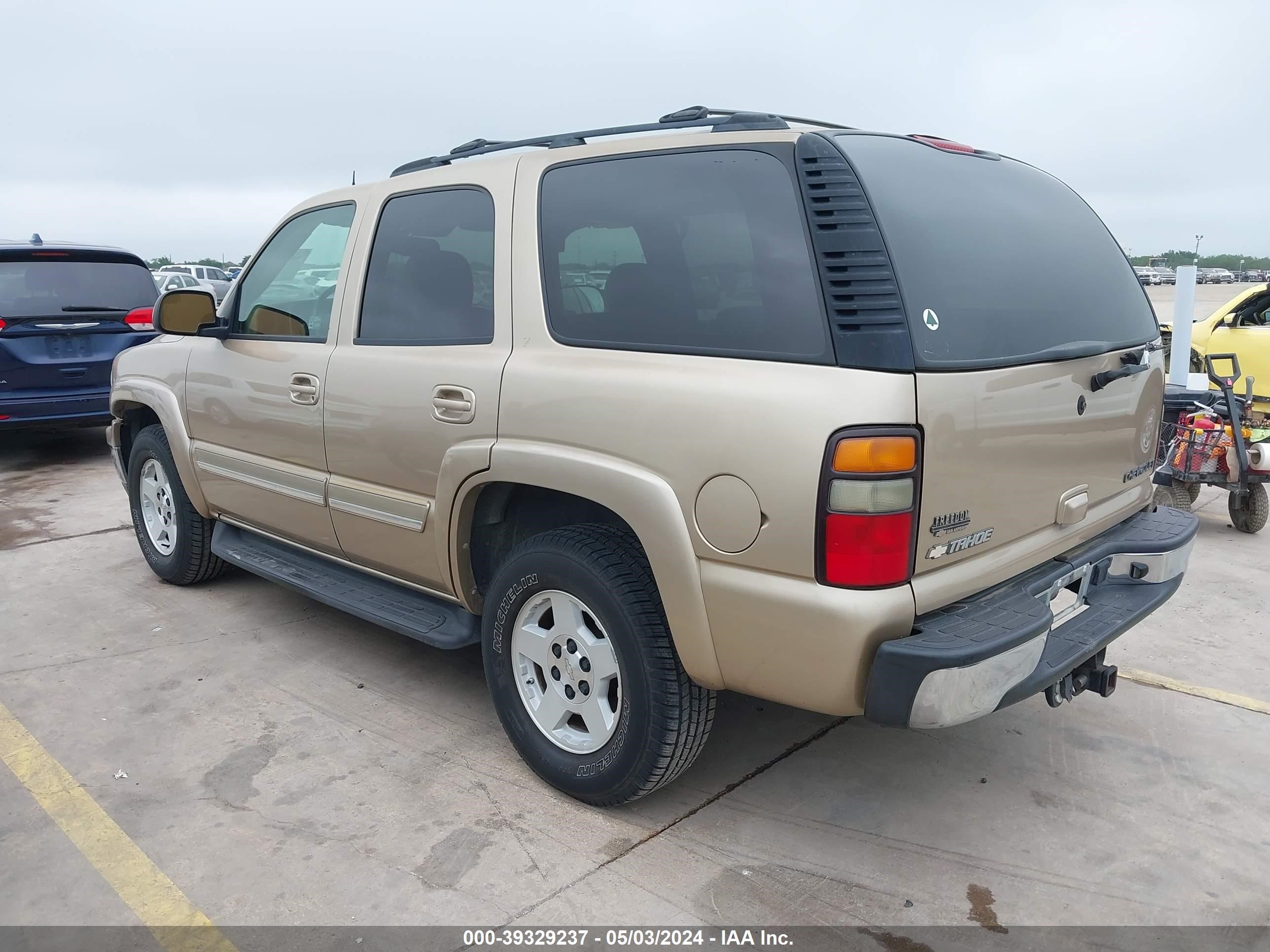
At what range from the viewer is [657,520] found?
8.32 ft

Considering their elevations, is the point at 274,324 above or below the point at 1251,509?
above

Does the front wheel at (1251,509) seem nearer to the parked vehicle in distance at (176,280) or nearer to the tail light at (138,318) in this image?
the tail light at (138,318)

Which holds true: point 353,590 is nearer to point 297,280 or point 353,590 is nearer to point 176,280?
point 297,280

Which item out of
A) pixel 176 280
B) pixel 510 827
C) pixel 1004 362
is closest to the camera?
pixel 1004 362

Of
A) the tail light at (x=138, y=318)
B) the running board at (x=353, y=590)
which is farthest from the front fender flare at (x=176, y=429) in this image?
the tail light at (x=138, y=318)

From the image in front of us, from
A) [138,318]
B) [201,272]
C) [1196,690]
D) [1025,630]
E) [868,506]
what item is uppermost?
[201,272]

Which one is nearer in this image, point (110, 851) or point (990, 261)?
point (990, 261)

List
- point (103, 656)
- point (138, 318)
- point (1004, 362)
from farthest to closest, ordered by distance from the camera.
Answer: point (138, 318) → point (103, 656) → point (1004, 362)

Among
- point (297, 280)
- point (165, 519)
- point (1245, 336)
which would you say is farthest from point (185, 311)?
point (1245, 336)

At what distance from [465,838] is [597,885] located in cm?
46

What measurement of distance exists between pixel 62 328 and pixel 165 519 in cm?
398

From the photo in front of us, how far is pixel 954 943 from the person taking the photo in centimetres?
242

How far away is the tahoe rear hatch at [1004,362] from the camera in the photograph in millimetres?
2371

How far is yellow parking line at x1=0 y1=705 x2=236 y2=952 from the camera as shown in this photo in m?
2.46
